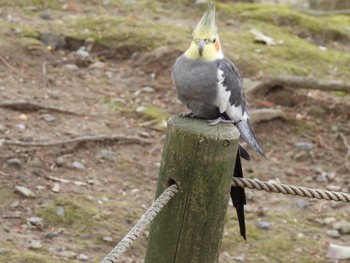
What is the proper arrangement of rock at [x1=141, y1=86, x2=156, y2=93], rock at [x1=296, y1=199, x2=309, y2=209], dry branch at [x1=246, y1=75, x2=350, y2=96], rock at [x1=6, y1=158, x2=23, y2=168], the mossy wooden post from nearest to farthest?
1. the mossy wooden post
2. rock at [x1=6, y1=158, x2=23, y2=168]
3. rock at [x1=296, y1=199, x2=309, y2=209]
4. dry branch at [x1=246, y1=75, x2=350, y2=96]
5. rock at [x1=141, y1=86, x2=156, y2=93]

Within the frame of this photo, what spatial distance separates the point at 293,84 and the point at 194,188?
3.60 m

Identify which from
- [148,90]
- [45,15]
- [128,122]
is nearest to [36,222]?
[128,122]

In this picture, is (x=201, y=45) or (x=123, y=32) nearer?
(x=201, y=45)

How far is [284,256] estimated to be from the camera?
3.94 meters

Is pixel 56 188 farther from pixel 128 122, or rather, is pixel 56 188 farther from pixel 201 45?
pixel 201 45

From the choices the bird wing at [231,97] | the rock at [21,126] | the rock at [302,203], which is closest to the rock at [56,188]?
the rock at [21,126]

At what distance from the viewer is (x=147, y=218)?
81.6 inches

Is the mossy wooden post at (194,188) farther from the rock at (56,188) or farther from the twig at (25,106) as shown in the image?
the twig at (25,106)

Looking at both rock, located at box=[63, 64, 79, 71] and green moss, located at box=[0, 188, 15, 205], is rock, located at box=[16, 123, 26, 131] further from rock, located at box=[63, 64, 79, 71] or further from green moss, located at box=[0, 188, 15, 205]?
rock, located at box=[63, 64, 79, 71]

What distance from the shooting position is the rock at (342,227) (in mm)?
4219

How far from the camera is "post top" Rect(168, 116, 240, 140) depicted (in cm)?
214

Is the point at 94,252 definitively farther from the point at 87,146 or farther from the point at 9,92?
the point at 9,92

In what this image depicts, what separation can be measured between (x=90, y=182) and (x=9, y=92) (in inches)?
48.2

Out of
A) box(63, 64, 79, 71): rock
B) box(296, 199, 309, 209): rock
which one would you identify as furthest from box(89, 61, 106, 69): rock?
box(296, 199, 309, 209): rock
